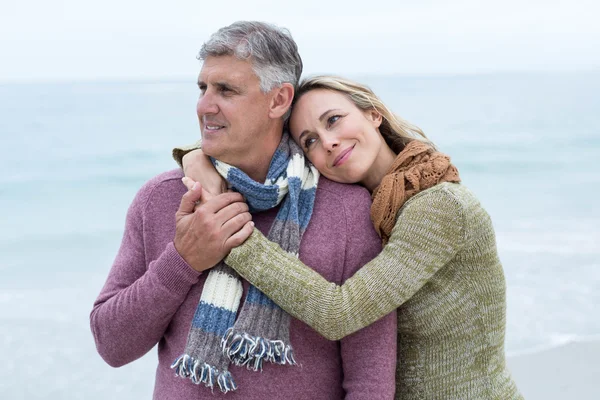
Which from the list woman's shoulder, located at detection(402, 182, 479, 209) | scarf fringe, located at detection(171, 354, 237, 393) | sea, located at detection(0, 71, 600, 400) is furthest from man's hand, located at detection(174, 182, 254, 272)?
sea, located at detection(0, 71, 600, 400)

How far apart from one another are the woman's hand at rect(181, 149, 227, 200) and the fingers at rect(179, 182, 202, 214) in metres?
0.03

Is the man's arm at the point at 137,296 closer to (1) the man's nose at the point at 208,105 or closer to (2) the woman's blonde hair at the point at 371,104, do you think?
(1) the man's nose at the point at 208,105

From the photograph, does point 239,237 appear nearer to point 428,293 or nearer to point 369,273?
point 369,273

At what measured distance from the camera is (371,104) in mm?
2195

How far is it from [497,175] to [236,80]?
12543mm

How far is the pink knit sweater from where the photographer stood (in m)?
1.97

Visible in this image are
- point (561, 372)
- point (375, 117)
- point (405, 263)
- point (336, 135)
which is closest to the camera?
point (405, 263)

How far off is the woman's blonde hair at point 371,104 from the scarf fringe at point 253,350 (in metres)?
0.73

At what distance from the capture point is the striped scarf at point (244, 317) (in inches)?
76.4

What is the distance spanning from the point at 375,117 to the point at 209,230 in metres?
0.65

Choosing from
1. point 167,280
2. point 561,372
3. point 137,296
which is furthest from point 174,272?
point 561,372

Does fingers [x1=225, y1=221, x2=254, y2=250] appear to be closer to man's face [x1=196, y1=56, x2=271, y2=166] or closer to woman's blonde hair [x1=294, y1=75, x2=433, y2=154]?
man's face [x1=196, y1=56, x2=271, y2=166]

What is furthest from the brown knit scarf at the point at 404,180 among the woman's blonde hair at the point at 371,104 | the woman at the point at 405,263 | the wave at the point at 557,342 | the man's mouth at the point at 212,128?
the wave at the point at 557,342

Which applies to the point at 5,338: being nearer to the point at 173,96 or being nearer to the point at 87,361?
the point at 87,361
